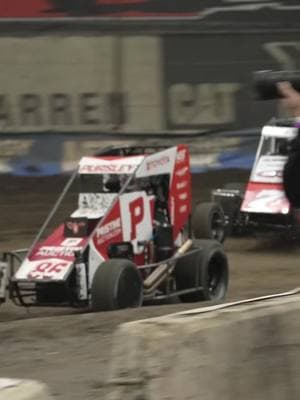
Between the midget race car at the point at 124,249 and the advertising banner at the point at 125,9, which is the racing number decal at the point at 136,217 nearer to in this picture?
the midget race car at the point at 124,249

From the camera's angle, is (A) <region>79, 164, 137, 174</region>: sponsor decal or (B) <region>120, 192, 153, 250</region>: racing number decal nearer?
(B) <region>120, 192, 153, 250</region>: racing number decal

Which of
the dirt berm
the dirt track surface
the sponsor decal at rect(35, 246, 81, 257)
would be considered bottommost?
the dirt track surface

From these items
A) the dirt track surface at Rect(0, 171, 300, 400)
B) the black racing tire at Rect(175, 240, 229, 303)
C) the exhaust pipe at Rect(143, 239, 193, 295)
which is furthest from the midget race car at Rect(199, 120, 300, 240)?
the exhaust pipe at Rect(143, 239, 193, 295)

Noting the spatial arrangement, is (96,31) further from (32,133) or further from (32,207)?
(32,207)

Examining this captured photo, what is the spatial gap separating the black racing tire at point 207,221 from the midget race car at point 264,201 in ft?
0.38

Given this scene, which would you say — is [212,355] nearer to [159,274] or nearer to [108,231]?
[108,231]

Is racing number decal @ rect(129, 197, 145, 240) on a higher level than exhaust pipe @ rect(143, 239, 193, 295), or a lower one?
higher

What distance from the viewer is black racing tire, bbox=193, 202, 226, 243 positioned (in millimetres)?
12961

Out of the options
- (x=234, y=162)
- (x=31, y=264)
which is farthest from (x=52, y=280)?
(x=234, y=162)

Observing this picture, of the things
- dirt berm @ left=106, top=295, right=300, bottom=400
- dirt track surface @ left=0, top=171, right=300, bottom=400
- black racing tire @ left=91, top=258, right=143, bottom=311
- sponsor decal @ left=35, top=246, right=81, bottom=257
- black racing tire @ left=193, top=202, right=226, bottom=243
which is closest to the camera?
dirt berm @ left=106, top=295, right=300, bottom=400

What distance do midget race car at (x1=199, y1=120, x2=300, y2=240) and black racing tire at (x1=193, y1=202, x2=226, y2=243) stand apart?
Answer: 0.38 feet

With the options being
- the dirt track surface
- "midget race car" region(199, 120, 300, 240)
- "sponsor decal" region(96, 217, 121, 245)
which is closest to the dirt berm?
the dirt track surface

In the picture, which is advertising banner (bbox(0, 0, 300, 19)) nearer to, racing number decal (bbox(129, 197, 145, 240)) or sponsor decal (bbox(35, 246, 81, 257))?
racing number decal (bbox(129, 197, 145, 240))

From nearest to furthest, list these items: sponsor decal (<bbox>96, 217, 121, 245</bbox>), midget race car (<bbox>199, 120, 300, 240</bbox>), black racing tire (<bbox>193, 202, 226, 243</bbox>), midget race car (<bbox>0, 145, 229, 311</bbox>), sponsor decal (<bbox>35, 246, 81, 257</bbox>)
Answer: midget race car (<bbox>0, 145, 229, 311</bbox>)
sponsor decal (<bbox>35, 246, 81, 257</bbox>)
sponsor decal (<bbox>96, 217, 121, 245</bbox>)
black racing tire (<bbox>193, 202, 226, 243</bbox>)
midget race car (<bbox>199, 120, 300, 240</bbox>)
